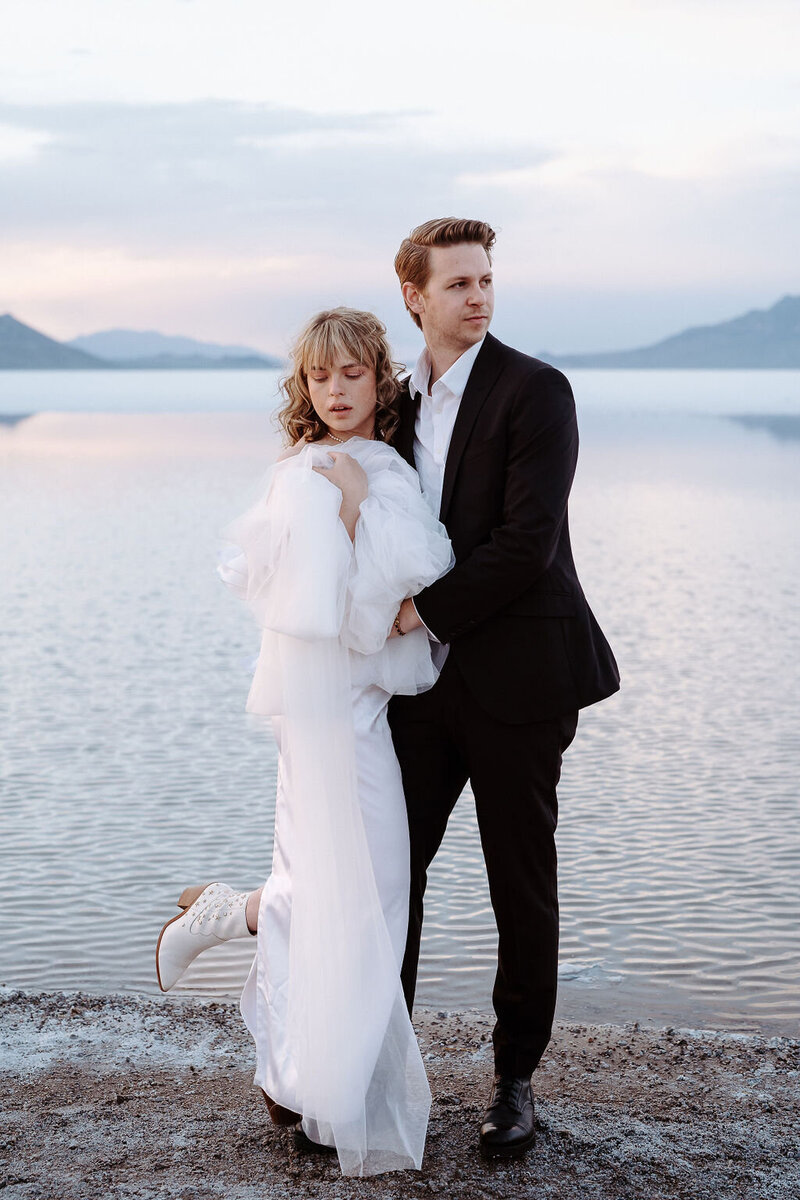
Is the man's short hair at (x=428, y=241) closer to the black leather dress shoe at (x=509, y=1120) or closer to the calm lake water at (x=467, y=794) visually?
the black leather dress shoe at (x=509, y=1120)

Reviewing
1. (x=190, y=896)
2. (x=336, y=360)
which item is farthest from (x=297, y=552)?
(x=190, y=896)

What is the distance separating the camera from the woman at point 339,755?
3.18 m

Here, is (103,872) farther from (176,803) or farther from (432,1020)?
(432,1020)

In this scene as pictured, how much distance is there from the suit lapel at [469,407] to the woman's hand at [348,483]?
0.20 metres

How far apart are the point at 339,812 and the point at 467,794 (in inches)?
160

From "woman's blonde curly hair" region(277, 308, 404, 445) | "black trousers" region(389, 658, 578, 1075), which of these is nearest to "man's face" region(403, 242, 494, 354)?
"woman's blonde curly hair" region(277, 308, 404, 445)

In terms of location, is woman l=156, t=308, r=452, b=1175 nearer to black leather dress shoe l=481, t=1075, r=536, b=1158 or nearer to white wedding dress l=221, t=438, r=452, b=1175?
white wedding dress l=221, t=438, r=452, b=1175

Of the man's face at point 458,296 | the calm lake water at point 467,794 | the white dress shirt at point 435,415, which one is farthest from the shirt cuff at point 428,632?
Result: the calm lake water at point 467,794

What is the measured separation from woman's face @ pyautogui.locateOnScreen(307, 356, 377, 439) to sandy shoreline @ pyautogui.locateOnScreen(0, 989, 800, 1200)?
1709 millimetres

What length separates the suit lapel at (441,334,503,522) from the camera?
3336 mm

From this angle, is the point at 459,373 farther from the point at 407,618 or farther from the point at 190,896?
the point at 190,896

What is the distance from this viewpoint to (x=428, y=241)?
3.33m

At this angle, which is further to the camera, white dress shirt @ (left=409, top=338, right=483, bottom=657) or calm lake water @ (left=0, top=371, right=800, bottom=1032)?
calm lake water @ (left=0, top=371, right=800, bottom=1032)

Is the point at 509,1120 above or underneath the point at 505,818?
underneath
